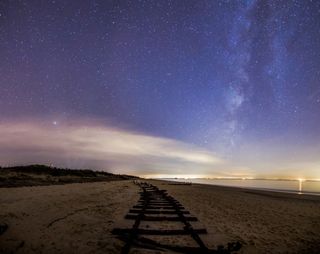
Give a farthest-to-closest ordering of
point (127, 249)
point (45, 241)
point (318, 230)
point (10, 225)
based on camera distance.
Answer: point (318, 230) → point (10, 225) → point (45, 241) → point (127, 249)

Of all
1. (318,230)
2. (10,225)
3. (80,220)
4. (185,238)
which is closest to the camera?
(185,238)

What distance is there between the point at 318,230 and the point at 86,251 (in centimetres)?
719

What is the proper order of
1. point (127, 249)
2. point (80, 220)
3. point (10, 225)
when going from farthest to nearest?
point (80, 220), point (10, 225), point (127, 249)

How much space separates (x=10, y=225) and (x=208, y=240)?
15.8ft

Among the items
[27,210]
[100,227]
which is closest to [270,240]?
[100,227]

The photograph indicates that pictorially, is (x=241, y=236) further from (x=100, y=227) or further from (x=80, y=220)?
(x=80, y=220)

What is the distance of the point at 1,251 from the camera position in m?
4.70

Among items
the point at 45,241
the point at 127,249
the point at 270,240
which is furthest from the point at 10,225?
the point at 270,240

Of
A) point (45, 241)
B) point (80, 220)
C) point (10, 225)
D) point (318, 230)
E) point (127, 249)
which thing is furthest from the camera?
point (318, 230)

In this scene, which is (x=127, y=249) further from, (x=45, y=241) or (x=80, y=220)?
(x=80, y=220)

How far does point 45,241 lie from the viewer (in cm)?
537

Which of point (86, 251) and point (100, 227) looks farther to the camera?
point (100, 227)

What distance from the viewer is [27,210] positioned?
835 cm

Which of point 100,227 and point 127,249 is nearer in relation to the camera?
point 127,249
